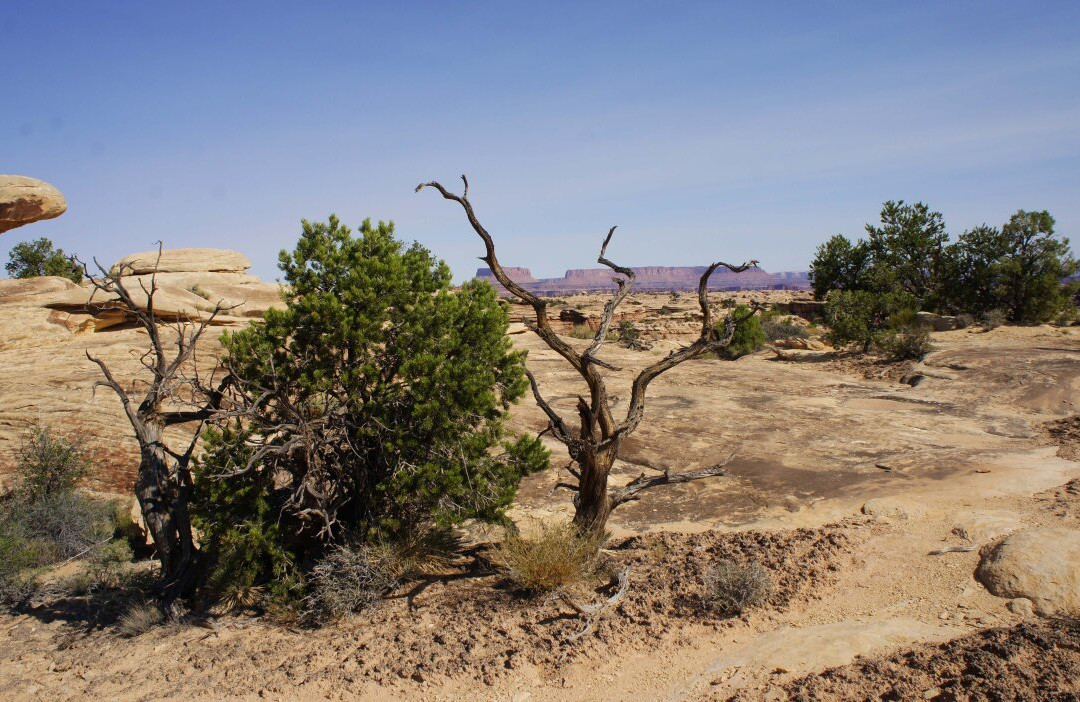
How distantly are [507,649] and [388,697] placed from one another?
1.08m

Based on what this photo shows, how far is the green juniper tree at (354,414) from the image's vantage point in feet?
23.4

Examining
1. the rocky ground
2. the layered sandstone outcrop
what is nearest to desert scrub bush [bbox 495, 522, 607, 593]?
the rocky ground

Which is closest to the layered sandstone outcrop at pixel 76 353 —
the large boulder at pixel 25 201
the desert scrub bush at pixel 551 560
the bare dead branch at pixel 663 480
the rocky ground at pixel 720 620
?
the rocky ground at pixel 720 620

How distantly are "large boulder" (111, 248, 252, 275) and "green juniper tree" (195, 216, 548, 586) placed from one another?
17090mm

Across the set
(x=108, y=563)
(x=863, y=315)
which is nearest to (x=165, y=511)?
(x=108, y=563)

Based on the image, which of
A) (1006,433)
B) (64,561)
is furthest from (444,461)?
(1006,433)

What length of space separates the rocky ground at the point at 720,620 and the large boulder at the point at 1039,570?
0.03 meters

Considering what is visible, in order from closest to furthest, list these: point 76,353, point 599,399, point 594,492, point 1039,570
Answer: point 1039,570 → point 599,399 → point 594,492 → point 76,353

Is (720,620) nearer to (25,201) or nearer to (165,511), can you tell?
(165,511)

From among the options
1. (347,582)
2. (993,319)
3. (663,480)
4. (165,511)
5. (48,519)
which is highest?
(993,319)

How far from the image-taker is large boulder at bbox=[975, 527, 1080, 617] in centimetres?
564

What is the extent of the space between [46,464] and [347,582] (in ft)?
21.5

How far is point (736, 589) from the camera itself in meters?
6.36

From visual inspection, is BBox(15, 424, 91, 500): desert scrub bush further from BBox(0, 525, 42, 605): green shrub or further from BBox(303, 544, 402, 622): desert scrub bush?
BBox(303, 544, 402, 622): desert scrub bush
